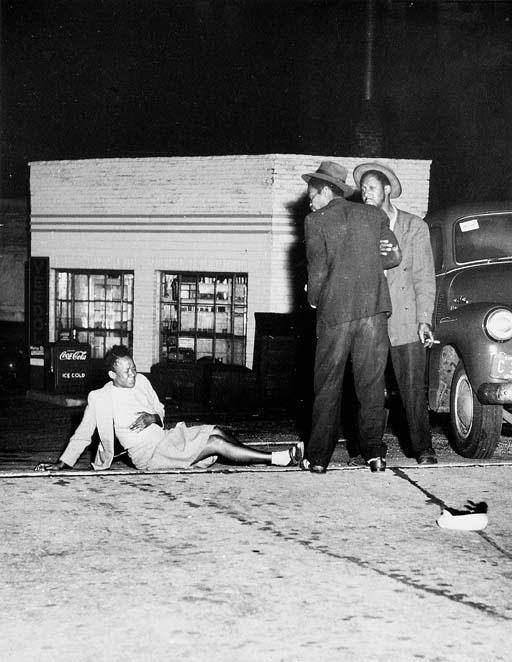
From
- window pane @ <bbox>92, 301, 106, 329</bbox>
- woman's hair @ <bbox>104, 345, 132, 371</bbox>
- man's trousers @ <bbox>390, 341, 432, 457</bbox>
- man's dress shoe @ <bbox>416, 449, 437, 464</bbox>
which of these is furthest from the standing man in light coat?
window pane @ <bbox>92, 301, 106, 329</bbox>

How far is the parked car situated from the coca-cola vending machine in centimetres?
848

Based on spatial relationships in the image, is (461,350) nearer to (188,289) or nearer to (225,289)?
(225,289)

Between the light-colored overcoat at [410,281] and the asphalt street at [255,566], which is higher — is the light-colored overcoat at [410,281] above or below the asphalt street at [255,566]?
above

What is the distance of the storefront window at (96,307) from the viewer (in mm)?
18422

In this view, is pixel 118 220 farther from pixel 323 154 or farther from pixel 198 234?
pixel 323 154

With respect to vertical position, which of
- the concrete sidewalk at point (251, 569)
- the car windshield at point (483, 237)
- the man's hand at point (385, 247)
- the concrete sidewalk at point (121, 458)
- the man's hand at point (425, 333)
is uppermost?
the car windshield at point (483, 237)

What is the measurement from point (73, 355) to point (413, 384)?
10284 mm

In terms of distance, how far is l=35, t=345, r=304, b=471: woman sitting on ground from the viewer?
604 centimetres

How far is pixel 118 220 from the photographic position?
18.2 metres

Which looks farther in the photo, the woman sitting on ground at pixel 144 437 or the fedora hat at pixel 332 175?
the woman sitting on ground at pixel 144 437

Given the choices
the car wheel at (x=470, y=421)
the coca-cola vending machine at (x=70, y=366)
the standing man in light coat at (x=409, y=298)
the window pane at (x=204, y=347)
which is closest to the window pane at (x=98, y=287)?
the window pane at (x=204, y=347)

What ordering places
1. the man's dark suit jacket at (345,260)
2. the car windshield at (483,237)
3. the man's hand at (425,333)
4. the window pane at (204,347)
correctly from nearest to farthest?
the man's dark suit jacket at (345,260) < the man's hand at (425,333) < the car windshield at (483,237) < the window pane at (204,347)

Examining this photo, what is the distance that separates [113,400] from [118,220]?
12335 millimetres

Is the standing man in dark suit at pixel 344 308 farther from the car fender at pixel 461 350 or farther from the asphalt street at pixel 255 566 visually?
the car fender at pixel 461 350
